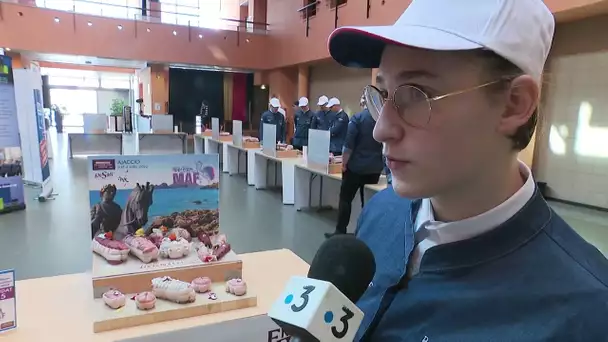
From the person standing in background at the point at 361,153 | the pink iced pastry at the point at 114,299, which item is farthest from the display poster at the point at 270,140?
the pink iced pastry at the point at 114,299

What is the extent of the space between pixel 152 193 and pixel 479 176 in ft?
3.86

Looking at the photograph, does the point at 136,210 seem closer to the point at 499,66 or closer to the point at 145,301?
the point at 145,301

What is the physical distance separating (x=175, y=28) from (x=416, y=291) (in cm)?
1344

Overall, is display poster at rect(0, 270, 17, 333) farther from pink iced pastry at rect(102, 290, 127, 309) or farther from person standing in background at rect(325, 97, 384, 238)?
person standing in background at rect(325, 97, 384, 238)

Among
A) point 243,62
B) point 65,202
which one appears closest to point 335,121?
point 65,202

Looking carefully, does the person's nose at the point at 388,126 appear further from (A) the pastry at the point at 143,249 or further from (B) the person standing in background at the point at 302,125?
(B) the person standing in background at the point at 302,125

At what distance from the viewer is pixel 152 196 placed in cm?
146

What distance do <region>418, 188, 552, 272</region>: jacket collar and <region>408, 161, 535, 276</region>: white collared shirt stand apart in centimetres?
1

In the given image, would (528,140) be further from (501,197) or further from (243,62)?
(243,62)

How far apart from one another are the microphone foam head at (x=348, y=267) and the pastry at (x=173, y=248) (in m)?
0.83

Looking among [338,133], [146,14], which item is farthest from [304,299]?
[146,14]

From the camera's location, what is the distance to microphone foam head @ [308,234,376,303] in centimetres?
72

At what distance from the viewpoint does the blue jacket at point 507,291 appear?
0.52 meters

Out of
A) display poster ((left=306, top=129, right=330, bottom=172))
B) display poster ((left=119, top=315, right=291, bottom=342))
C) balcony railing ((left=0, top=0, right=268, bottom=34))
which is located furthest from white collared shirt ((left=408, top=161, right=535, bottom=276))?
balcony railing ((left=0, top=0, right=268, bottom=34))
